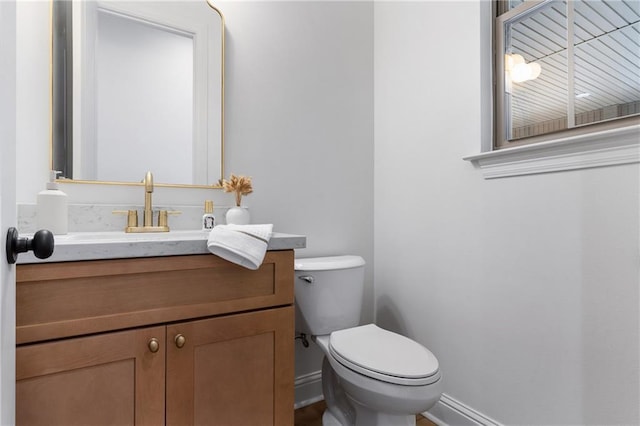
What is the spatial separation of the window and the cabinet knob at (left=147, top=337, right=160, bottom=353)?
56.3 inches

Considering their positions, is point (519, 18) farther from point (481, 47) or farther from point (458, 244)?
point (458, 244)

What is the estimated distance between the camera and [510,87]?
1.40m

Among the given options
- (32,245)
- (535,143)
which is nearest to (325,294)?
(535,143)

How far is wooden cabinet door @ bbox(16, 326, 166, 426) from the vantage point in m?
0.78

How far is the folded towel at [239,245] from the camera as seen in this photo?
0.97m

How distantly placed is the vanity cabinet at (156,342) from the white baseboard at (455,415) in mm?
814

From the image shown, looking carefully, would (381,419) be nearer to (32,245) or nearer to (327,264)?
(327,264)

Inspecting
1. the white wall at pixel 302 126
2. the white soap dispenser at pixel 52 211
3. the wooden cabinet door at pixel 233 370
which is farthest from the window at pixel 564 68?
the white soap dispenser at pixel 52 211

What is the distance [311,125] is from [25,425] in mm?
1496

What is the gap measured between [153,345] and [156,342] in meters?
0.01

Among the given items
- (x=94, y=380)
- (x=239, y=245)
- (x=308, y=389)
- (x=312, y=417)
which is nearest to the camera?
(x=94, y=380)

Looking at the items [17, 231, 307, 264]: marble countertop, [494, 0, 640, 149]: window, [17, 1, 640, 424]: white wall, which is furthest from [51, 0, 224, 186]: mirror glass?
[494, 0, 640, 149]: window

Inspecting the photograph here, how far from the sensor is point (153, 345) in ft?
2.94

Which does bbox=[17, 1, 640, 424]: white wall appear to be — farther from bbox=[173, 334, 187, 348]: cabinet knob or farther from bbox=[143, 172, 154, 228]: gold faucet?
bbox=[173, 334, 187, 348]: cabinet knob
